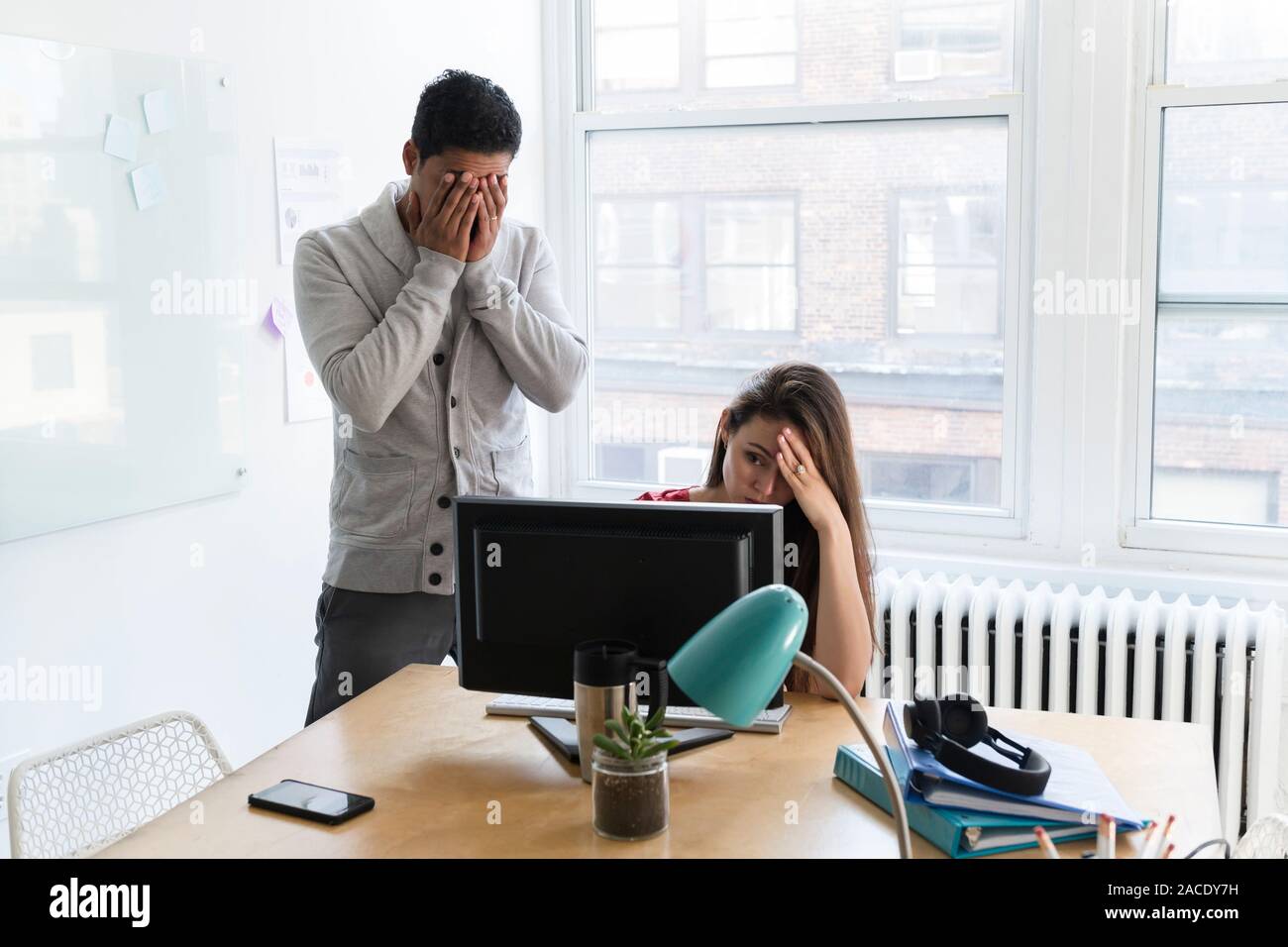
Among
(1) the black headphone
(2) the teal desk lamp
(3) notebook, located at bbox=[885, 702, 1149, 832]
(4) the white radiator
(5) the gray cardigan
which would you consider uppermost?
(5) the gray cardigan

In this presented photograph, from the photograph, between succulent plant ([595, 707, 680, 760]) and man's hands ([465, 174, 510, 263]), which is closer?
succulent plant ([595, 707, 680, 760])

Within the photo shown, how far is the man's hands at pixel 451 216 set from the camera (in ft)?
7.06

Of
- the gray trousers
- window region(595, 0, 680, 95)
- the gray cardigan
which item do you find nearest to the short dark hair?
the gray cardigan

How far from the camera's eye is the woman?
1962mm

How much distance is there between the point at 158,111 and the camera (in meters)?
2.31

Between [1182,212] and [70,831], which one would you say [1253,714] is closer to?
[1182,212]

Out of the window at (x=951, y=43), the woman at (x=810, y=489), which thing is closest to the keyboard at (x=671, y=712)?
the woman at (x=810, y=489)

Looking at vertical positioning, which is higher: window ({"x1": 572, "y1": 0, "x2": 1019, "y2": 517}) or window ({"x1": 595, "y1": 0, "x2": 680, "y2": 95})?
window ({"x1": 595, "y1": 0, "x2": 680, "y2": 95})

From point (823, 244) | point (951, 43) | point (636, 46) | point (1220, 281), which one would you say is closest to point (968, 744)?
point (1220, 281)

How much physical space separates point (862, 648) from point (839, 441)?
0.36m

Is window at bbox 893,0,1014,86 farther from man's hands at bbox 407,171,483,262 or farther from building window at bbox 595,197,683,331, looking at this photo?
man's hands at bbox 407,171,483,262

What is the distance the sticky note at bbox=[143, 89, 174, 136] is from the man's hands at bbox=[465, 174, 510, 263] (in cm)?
64

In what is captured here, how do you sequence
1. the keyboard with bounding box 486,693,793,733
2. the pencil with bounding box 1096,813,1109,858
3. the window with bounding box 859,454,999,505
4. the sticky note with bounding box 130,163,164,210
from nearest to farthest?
the pencil with bounding box 1096,813,1109,858, the keyboard with bounding box 486,693,793,733, the sticky note with bounding box 130,163,164,210, the window with bounding box 859,454,999,505

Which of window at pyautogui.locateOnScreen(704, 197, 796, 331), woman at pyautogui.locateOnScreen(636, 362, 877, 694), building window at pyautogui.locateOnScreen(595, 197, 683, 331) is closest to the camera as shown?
woman at pyautogui.locateOnScreen(636, 362, 877, 694)
